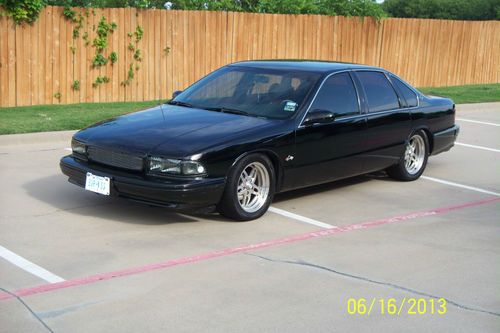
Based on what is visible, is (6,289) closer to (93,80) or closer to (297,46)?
(93,80)

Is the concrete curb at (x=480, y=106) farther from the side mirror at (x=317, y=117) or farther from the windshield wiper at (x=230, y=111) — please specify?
the windshield wiper at (x=230, y=111)

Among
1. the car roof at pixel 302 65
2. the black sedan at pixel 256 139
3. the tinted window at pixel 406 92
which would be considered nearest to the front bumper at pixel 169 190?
the black sedan at pixel 256 139

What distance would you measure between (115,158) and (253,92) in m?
1.89

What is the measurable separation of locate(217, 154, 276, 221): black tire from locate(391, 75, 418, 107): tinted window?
2811 millimetres

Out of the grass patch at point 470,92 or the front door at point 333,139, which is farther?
the grass patch at point 470,92

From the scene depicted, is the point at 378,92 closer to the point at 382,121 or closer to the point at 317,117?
the point at 382,121

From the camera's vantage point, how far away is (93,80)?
15875mm

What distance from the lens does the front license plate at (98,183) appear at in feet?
23.3

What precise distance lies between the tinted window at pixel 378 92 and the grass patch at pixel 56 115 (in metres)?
5.23

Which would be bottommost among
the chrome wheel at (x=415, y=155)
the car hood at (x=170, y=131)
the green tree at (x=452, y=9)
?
the chrome wheel at (x=415, y=155)
